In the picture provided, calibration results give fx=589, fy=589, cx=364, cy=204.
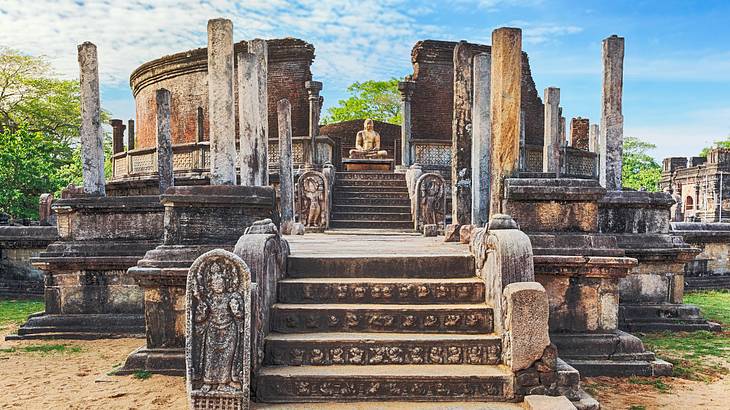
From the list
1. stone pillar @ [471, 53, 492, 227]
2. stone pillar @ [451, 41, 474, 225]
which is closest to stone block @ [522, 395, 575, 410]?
stone pillar @ [471, 53, 492, 227]

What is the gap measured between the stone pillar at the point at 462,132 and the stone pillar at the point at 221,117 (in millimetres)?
3803

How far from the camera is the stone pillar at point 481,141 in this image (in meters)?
7.83

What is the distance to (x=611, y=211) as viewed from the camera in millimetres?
7379

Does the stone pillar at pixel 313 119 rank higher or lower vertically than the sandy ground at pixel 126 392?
higher

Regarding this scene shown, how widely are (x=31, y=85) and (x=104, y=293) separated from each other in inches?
1128

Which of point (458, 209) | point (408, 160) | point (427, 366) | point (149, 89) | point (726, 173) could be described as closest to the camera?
point (427, 366)

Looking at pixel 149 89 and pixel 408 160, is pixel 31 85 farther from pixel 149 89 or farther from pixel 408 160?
pixel 408 160

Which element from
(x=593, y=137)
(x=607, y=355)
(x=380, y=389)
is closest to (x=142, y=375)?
(x=380, y=389)

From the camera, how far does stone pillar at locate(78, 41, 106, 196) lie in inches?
331

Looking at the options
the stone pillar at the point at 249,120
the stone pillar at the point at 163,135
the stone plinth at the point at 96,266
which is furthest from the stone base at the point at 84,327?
the stone pillar at the point at 163,135

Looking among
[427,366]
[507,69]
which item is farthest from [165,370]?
[507,69]

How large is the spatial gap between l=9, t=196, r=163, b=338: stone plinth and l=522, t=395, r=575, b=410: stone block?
204 inches

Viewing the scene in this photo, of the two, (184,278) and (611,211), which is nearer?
(184,278)

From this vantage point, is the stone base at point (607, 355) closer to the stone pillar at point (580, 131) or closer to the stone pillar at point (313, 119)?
the stone pillar at point (313, 119)
